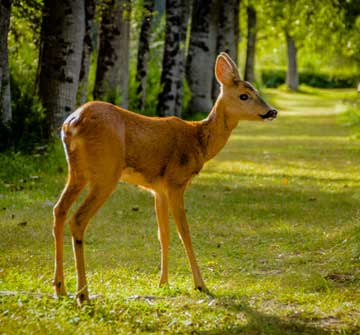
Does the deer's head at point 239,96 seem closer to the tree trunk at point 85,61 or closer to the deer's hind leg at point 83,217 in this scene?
the deer's hind leg at point 83,217

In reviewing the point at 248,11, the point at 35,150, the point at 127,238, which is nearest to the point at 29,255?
the point at 127,238

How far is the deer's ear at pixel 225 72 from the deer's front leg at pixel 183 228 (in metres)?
1.17

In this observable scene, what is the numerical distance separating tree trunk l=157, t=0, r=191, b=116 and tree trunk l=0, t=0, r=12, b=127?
334 inches

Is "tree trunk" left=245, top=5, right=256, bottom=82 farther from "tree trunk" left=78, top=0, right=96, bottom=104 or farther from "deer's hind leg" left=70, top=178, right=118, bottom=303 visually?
"deer's hind leg" left=70, top=178, right=118, bottom=303

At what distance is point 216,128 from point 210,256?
178 cm

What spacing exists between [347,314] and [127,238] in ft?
13.3

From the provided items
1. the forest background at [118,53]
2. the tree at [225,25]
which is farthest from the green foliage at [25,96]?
the tree at [225,25]

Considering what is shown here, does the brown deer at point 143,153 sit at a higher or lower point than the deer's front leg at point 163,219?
higher

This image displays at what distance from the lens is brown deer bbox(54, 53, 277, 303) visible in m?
7.06

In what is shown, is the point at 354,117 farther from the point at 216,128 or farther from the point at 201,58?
the point at 216,128

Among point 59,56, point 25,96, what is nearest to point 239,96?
point 59,56

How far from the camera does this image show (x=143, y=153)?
757 cm

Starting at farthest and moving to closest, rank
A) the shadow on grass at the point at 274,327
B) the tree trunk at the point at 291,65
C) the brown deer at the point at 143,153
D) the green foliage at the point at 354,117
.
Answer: the tree trunk at the point at 291,65
the green foliage at the point at 354,117
the brown deer at the point at 143,153
the shadow on grass at the point at 274,327

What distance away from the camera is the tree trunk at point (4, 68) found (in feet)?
45.2
